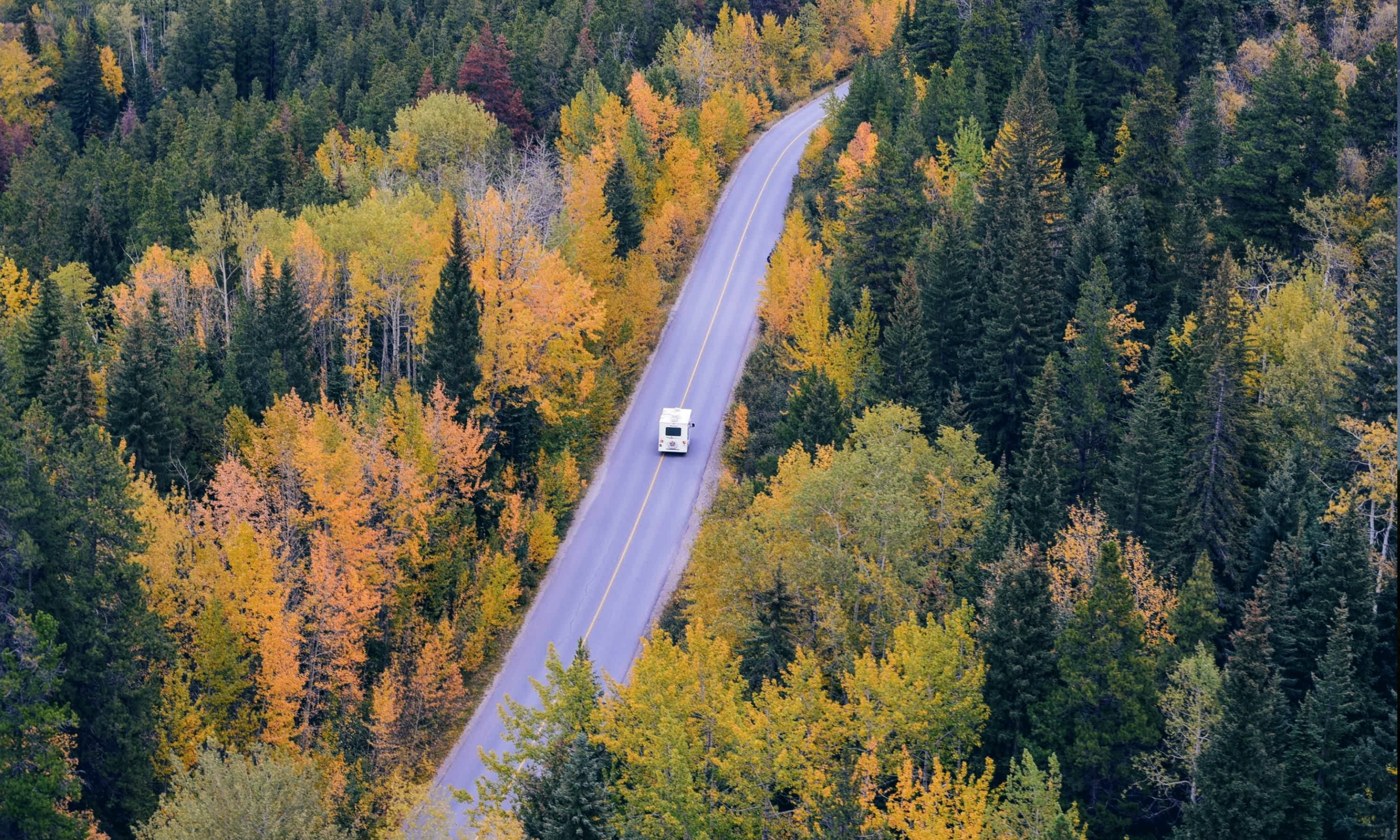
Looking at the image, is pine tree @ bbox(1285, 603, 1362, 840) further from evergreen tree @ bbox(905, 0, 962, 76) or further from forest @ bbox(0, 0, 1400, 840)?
evergreen tree @ bbox(905, 0, 962, 76)

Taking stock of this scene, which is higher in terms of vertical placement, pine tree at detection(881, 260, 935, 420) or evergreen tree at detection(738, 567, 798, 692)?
pine tree at detection(881, 260, 935, 420)

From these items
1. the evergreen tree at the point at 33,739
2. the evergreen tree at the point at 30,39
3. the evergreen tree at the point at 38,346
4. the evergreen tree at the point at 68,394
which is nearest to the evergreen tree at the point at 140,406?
the evergreen tree at the point at 68,394

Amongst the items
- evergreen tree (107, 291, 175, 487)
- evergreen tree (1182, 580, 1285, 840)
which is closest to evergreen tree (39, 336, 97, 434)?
evergreen tree (107, 291, 175, 487)

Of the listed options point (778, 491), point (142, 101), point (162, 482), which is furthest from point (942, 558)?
point (142, 101)

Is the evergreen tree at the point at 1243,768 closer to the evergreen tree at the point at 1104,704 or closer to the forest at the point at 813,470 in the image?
A: the forest at the point at 813,470

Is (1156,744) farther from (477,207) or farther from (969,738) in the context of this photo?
(477,207)
